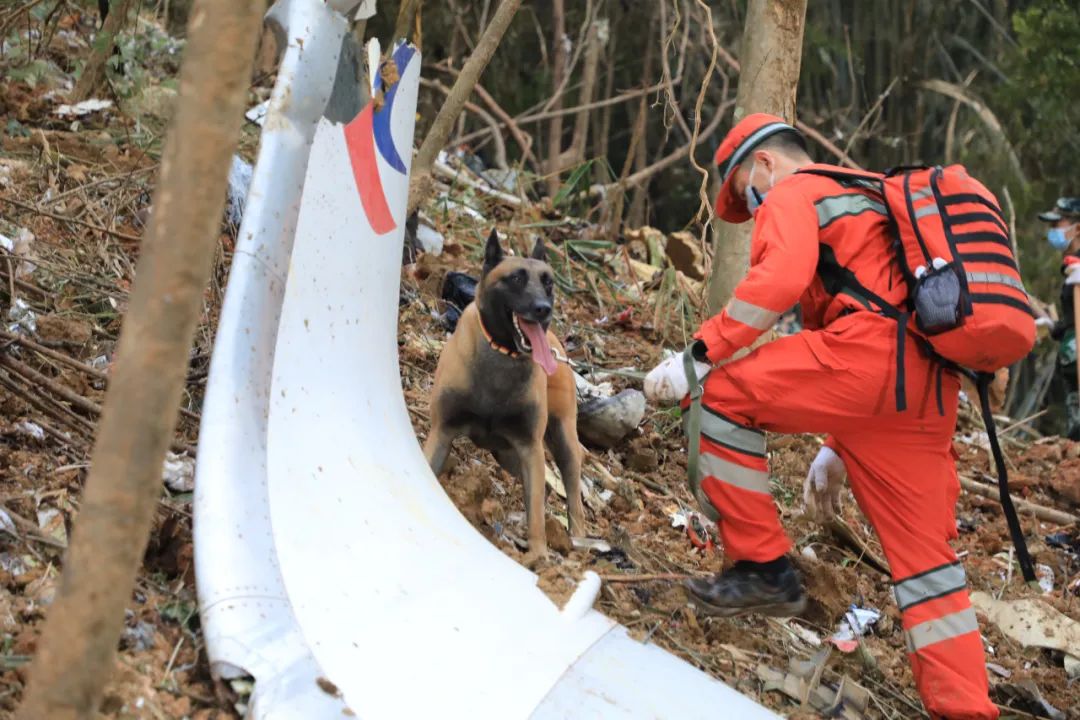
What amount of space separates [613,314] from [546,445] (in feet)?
9.74

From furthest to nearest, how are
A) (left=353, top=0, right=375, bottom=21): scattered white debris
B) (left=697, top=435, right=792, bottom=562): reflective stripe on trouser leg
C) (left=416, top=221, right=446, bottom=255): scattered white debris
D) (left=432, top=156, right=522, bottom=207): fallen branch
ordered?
(left=432, top=156, right=522, bottom=207): fallen branch → (left=416, top=221, right=446, bottom=255): scattered white debris → (left=697, top=435, right=792, bottom=562): reflective stripe on trouser leg → (left=353, top=0, right=375, bottom=21): scattered white debris

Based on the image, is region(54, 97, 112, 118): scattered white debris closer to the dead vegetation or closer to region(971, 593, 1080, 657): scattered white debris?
the dead vegetation

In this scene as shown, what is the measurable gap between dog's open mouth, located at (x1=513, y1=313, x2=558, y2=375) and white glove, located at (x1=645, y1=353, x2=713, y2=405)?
473mm

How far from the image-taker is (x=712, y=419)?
4570 mm

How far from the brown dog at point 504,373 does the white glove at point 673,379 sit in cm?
46

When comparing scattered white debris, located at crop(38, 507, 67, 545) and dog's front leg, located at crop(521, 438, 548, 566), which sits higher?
scattered white debris, located at crop(38, 507, 67, 545)

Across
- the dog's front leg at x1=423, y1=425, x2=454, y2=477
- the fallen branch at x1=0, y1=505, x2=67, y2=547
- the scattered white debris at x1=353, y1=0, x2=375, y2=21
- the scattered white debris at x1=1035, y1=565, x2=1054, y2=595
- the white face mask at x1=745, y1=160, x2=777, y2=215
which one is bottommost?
the scattered white debris at x1=1035, y1=565, x2=1054, y2=595

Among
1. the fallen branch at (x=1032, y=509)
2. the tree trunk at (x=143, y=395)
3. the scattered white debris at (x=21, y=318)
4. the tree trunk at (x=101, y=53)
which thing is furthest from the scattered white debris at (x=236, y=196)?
the fallen branch at (x=1032, y=509)

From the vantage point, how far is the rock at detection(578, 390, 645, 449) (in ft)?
21.8

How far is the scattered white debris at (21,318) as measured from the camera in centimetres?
502

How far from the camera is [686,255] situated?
32.4ft

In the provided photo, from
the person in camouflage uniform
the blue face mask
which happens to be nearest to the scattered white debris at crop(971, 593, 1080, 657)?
the person in camouflage uniform

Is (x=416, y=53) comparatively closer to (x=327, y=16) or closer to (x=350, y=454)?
(x=327, y=16)

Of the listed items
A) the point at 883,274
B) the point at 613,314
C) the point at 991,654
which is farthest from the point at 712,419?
the point at 613,314
